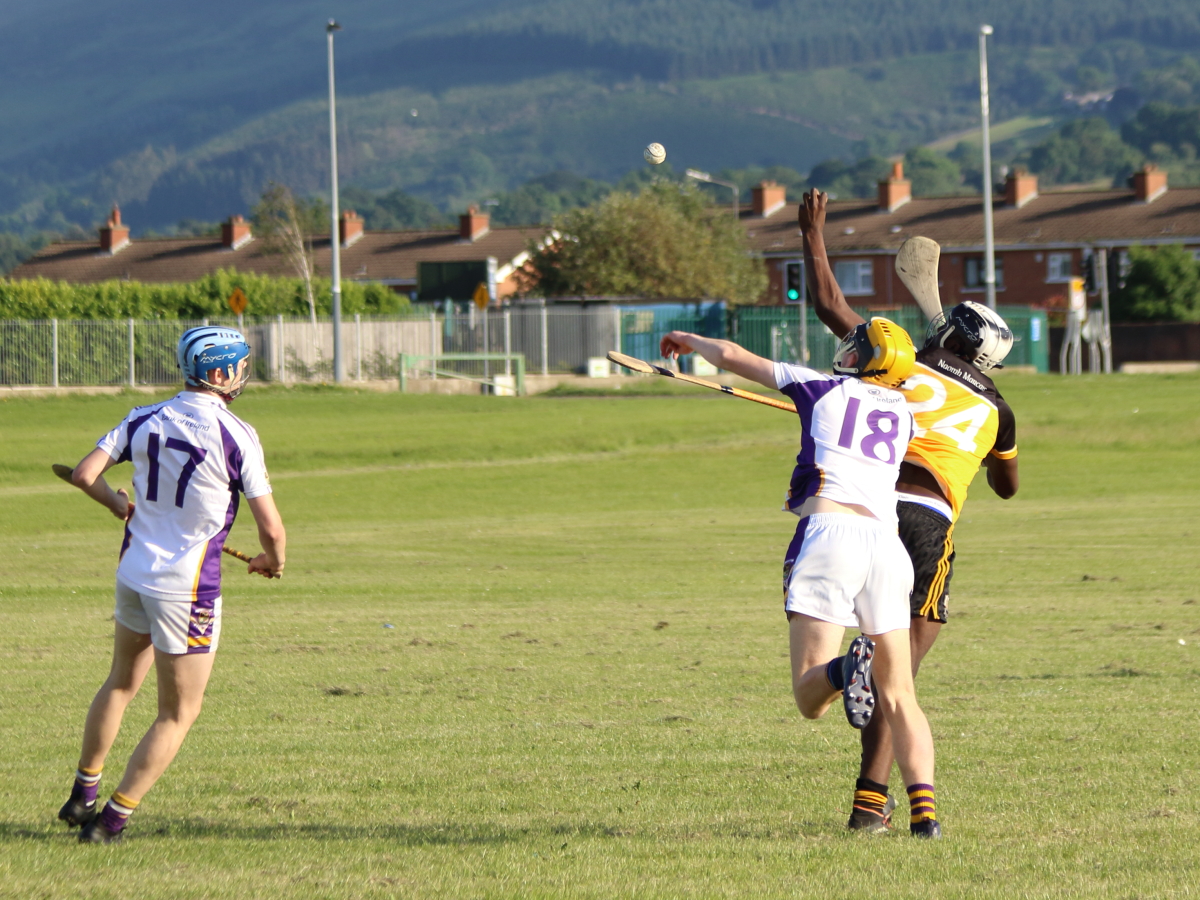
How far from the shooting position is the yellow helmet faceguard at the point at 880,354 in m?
6.18

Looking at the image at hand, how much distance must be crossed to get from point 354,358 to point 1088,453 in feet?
87.1

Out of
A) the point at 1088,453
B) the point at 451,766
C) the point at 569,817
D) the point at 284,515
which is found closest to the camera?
the point at 569,817

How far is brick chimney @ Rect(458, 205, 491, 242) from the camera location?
87.2m

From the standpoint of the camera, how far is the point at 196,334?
20.3 feet

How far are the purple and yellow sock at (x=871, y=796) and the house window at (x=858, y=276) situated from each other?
73365 mm

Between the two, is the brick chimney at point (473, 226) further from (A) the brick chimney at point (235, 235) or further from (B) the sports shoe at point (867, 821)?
(B) the sports shoe at point (867, 821)

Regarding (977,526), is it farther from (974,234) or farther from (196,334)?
(974,234)

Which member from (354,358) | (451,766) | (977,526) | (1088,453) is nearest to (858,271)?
(354,358)

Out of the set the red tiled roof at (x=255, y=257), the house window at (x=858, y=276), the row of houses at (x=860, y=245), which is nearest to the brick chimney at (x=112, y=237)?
the row of houses at (x=860, y=245)

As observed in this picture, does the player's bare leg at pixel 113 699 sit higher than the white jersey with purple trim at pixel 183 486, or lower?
lower

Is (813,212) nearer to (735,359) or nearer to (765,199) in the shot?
(735,359)

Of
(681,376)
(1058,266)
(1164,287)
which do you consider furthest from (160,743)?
(1058,266)

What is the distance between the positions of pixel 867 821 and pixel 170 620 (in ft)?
9.15

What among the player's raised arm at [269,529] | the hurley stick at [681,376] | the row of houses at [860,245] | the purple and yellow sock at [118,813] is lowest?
the purple and yellow sock at [118,813]
